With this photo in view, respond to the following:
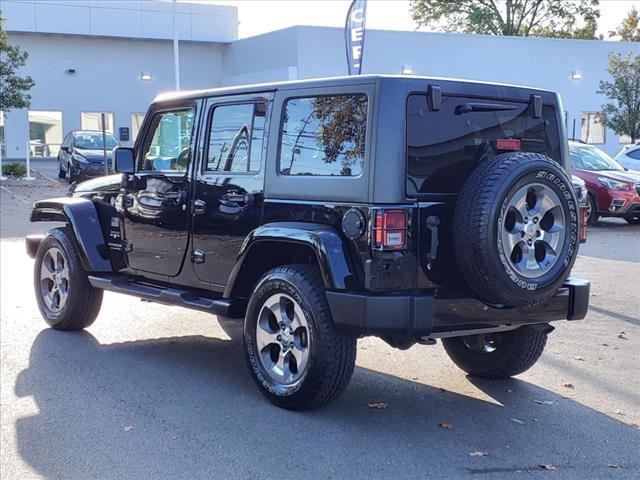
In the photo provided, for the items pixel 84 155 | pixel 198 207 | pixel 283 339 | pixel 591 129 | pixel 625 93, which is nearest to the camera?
pixel 283 339

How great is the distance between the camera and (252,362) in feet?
16.3

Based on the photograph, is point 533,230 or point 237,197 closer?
point 533,230

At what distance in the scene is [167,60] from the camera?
36406 mm

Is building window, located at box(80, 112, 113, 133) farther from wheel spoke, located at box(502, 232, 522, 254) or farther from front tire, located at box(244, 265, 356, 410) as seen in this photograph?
wheel spoke, located at box(502, 232, 522, 254)

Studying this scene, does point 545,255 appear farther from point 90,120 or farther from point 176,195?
point 90,120

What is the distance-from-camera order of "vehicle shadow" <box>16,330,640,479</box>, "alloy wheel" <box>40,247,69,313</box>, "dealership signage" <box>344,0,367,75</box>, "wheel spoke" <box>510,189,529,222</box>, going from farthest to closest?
"dealership signage" <box>344,0,367,75</box>, "alloy wheel" <box>40,247,69,313</box>, "wheel spoke" <box>510,189,529,222</box>, "vehicle shadow" <box>16,330,640,479</box>

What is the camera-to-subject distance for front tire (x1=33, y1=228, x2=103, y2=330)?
6.57m

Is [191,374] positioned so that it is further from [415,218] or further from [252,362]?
[415,218]

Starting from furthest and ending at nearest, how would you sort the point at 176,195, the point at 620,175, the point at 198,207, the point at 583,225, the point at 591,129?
the point at 591,129 < the point at 620,175 < the point at 176,195 < the point at 198,207 < the point at 583,225

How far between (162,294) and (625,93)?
24.3m

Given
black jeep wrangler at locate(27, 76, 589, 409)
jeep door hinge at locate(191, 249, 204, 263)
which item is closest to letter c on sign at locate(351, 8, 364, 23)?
black jeep wrangler at locate(27, 76, 589, 409)

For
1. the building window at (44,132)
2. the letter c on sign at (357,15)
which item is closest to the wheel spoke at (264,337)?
the letter c on sign at (357,15)

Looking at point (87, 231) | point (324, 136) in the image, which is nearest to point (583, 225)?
point (324, 136)

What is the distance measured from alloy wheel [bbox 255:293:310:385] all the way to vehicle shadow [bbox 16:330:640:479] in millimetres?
255
